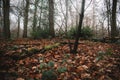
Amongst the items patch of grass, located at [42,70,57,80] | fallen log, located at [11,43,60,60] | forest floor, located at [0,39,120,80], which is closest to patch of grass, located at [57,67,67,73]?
forest floor, located at [0,39,120,80]

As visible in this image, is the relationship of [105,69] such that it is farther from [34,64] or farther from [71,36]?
[71,36]

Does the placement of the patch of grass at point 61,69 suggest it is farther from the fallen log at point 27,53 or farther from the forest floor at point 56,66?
the fallen log at point 27,53

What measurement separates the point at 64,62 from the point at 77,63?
41 cm

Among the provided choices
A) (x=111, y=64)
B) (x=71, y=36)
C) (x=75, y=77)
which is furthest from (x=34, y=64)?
(x=71, y=36)

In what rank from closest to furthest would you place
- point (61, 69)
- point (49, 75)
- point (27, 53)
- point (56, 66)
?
point (49, 75), point (61, 69), point (56, 66), point (27, 53)

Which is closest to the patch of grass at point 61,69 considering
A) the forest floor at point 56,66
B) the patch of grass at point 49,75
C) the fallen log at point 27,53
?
the forest floor at point 56,66

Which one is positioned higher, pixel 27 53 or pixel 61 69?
pixel 27 53

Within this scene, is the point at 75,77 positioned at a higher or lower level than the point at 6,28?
lower

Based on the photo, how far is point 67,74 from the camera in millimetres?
4188

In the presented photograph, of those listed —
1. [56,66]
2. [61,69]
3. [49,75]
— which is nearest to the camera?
[49,75]

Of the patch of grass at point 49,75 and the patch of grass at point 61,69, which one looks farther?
the patch of grass at point 61,69

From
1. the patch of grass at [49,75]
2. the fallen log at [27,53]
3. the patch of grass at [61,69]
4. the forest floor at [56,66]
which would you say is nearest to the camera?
the patch of grass at [49,75]

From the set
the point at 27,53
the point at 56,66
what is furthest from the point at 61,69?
the point at 27,53

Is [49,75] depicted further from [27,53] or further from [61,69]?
[27,53]
